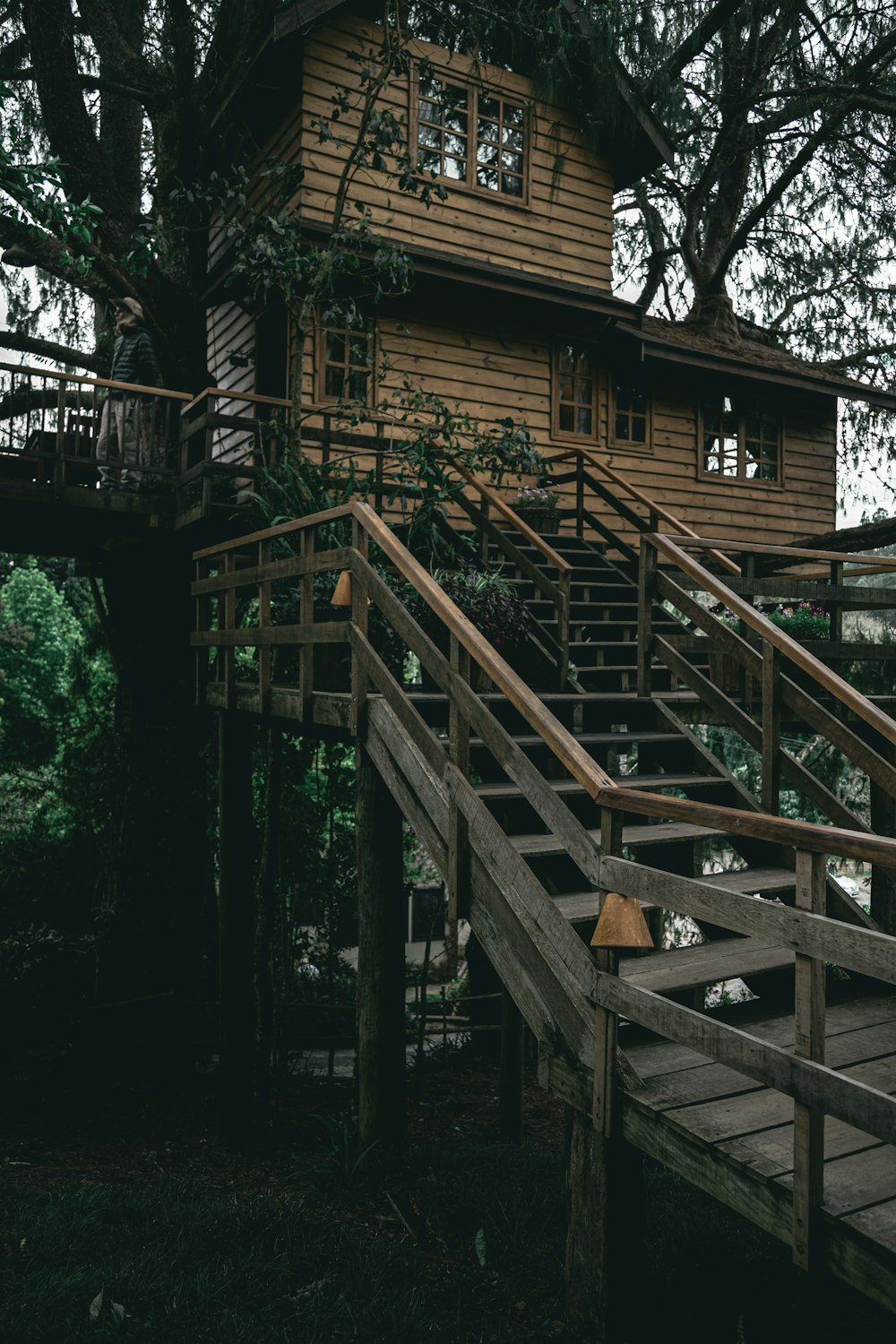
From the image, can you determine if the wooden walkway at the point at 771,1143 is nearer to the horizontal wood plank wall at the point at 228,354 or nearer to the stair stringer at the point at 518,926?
the stair stringer at the point at 518,926

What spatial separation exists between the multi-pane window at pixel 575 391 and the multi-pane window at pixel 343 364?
282cm

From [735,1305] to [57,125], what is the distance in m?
11.3

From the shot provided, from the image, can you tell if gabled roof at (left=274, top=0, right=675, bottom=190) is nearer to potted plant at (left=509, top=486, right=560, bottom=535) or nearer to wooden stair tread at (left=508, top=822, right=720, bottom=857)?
potted plant at (left=509, top=486, right=560, bottom=535)

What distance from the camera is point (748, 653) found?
5.54m

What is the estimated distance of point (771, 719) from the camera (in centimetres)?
516

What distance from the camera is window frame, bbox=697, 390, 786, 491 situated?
46.5 ft

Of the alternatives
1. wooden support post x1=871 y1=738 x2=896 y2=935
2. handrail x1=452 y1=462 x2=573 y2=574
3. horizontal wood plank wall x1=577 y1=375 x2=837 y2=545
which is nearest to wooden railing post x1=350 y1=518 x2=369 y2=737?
handrail x1=452 y1=462 x2=573 y2=574

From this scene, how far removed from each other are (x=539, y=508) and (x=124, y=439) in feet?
14.2

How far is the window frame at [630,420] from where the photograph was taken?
13.3 metres

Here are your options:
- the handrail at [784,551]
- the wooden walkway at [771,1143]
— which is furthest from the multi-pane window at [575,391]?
the wooden walkway at [771,1143]

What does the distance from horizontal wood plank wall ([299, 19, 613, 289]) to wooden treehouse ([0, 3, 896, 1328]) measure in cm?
4

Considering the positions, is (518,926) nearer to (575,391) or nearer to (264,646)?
(264,646)

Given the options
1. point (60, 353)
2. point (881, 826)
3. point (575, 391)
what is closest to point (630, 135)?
point (575, 391)

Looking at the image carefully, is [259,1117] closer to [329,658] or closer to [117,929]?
[117,929]
